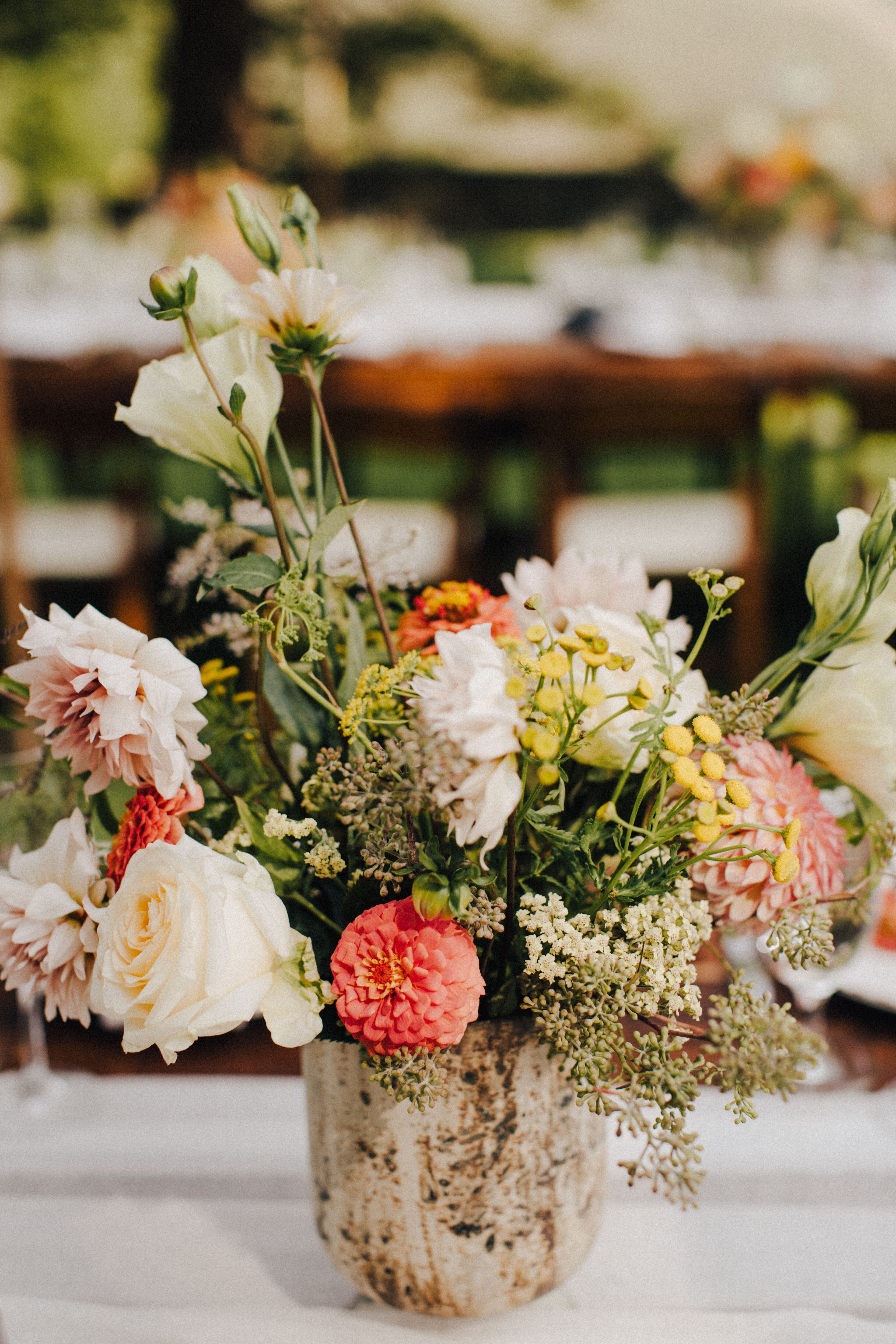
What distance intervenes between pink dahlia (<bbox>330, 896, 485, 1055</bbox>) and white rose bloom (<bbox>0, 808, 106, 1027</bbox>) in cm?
11

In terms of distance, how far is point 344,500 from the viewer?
40 centimetres

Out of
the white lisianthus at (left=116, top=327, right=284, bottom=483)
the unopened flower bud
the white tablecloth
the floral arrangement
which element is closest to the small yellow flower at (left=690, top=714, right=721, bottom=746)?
the floral arrangement

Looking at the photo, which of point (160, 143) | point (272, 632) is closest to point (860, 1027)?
point (272, 632)

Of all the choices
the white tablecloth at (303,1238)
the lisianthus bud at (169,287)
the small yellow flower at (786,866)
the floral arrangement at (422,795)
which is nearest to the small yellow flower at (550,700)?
the floral arrangement at (422,795)

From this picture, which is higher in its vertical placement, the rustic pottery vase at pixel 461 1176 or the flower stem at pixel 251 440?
Answer: the flower stem at pixel 251 440

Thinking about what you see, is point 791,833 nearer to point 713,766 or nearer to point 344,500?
point 713,766

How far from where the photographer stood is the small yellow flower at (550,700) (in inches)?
13.9

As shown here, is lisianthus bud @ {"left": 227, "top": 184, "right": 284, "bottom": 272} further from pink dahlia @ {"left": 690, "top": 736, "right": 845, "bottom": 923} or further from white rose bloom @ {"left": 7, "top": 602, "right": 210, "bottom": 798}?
pink dahlia @ {"left": 690, "top": 736, "right": 845, "bottom": 923}

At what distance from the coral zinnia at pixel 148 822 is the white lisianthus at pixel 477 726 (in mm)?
110

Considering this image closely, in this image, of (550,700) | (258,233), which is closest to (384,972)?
(550,700)

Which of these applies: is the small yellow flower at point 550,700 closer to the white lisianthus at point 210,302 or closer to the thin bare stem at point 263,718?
the thin bare stem at point 263,718

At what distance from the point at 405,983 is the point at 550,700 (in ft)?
0.37

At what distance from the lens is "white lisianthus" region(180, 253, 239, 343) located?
1.47 feet

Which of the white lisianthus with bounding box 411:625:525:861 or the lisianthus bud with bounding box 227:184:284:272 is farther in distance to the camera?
the lisianthus bud with bounding box 227:184:284:272
